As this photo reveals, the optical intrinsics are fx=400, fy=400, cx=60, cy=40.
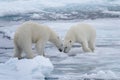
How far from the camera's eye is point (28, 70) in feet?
21.5

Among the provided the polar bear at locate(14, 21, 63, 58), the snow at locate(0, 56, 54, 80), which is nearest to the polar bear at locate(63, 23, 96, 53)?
the polar bear at locate(14, 21, 63, 58)

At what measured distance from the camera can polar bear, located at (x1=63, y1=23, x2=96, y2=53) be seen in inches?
360

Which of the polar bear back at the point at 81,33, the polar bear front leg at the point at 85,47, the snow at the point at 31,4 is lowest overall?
the snow at the point at 31,4

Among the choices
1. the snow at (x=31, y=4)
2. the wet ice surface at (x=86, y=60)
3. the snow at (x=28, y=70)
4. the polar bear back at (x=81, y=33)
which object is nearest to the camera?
the snow at (x=28, y=70)

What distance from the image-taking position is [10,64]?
714cm

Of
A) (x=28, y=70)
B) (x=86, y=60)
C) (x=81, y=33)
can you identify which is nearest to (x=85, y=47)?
(x=81, y=33)

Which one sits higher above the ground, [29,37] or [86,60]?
[29,37]

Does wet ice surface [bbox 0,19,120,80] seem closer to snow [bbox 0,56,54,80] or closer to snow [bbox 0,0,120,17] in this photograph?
snow [bbox 0,56,54,80]

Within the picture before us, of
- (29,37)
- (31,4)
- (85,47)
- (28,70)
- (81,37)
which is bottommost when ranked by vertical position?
(31,4)

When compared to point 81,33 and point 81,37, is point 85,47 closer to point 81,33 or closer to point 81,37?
point 81,37

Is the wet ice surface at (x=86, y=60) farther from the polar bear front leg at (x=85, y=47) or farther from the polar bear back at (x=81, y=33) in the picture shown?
the polar bear back at (x=81, y=33)

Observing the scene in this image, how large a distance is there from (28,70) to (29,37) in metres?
1.54

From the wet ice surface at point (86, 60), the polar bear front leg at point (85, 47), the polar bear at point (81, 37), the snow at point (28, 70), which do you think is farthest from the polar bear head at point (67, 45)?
the snow at point (28, 70)

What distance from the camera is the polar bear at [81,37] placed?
9.16m
